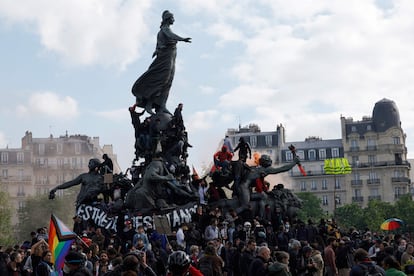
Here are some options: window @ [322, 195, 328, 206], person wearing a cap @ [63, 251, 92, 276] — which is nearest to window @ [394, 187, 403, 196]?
window @ [322, 195, 328, 206]

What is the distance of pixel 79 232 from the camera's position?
1140 inches

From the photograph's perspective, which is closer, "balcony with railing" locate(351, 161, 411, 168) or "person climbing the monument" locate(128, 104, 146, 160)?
"person climbing the monument" locate(128, 104, 146, 160)

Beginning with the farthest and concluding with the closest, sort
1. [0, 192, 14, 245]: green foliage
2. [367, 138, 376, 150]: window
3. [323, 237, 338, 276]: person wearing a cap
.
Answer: [367, 138, 376, 150]: window < [0, 192, 14, 245]: green foliage < [323, 237, 338, 276]: person wearing a cap

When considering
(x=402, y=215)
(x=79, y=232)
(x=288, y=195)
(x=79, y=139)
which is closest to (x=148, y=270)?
(x=79, y=232)

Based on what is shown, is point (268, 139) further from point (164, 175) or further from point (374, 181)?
point (164, 175)

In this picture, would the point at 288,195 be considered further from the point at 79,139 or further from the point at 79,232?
the point at 79,139

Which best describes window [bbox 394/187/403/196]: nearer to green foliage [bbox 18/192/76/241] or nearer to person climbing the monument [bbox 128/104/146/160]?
green foliage [bbox 18/192/76/241]

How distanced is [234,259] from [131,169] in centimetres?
1279

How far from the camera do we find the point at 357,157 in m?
104

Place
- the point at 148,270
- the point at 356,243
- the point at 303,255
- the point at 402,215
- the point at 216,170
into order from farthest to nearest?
the point at 402,215
the point at 216,170
the point at 356,243
the point at 303,255
the point at 148,270

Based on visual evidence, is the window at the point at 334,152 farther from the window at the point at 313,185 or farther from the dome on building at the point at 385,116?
the dome on building at the point at 385,116

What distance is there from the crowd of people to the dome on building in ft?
251

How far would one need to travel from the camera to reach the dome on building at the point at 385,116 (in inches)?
4085

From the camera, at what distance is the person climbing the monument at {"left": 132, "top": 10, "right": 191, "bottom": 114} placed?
3228 centimetres
